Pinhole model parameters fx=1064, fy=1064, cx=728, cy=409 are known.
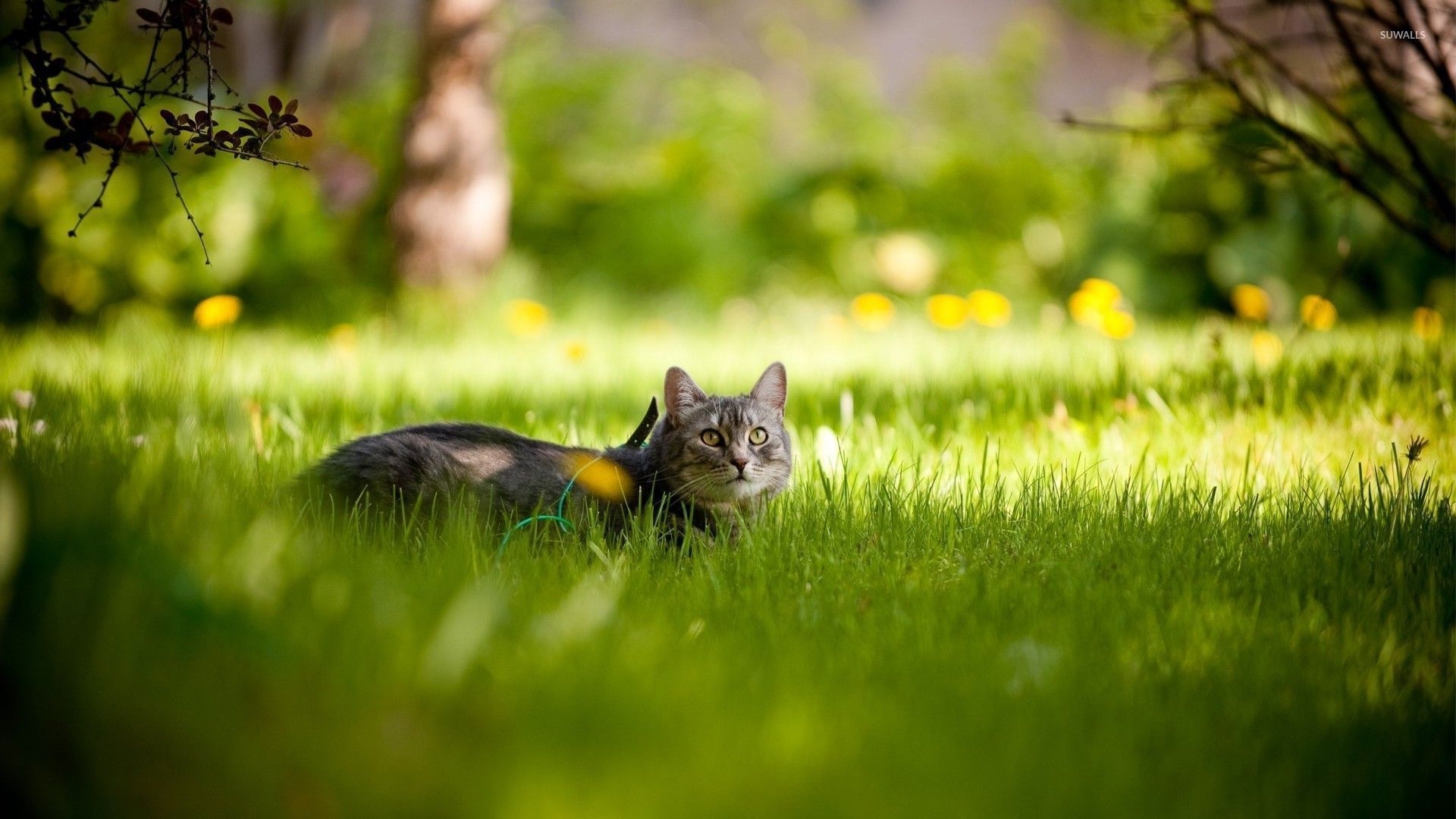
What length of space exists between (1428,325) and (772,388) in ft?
12.5

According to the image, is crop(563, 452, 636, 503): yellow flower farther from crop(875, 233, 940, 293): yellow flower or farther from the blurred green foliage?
crop(875, 233, 940, 293): yellow flower

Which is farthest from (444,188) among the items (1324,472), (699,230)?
(1324,472)

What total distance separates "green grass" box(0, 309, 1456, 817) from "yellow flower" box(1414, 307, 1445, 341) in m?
1.44

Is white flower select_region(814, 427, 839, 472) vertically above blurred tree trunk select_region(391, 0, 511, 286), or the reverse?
blurred tree trunk select_region(391, 0, 511, 286)

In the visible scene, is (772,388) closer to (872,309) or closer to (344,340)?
(872,309)

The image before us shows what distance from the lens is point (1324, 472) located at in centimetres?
345

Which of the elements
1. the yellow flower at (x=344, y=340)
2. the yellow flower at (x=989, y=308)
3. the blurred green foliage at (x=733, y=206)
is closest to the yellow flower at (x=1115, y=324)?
the yellow flower at (x=989, y=308)

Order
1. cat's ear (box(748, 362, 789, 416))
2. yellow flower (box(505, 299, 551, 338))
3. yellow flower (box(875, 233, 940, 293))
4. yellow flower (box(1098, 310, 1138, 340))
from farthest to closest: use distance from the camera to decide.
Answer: yellow flower (box(875, 233, 940, 293))
yellow flower (box(505, 299, 551, 338))
yellow flower (box(1098, 310, 1138, 340))
cat's ear (box(748, 362, 789, 416))

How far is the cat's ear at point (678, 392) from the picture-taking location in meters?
3.20

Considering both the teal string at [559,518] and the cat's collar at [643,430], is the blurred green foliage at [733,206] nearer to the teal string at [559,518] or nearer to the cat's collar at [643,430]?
the cat's collar at [643,430]

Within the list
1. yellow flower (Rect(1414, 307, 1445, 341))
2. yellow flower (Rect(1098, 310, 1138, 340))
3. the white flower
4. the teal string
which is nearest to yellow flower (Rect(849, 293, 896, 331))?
yellow flower (Rect(1098, 310, 1138, 340))

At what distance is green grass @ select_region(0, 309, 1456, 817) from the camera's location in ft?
4.37

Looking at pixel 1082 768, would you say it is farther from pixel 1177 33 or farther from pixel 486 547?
pixel 1177 33

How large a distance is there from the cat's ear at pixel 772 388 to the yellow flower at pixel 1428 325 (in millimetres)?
3339
